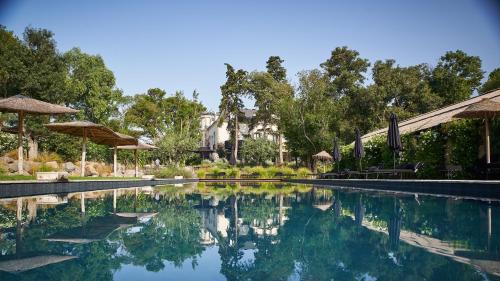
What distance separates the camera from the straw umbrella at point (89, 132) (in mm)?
16978

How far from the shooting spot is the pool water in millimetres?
3213

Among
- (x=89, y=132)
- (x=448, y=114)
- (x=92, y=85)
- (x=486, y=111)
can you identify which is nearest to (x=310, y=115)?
(x=448, y=114)

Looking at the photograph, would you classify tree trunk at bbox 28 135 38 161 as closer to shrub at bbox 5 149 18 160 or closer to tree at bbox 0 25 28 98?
shrub at bbox 5 149 18 160

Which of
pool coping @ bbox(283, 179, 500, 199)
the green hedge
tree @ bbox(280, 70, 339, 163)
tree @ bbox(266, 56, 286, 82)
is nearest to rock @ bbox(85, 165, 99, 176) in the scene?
pool coping @ bbox(283, 179, 500, 199)

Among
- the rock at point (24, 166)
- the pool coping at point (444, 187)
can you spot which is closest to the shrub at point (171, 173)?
the rock at point (24, 166)

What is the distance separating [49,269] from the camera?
328 centimetres

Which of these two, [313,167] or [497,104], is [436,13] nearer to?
[497,104]

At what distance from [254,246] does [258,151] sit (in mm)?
41321

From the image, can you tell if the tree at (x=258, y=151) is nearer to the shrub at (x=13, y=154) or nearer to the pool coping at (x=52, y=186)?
the pool coping at (x=52, y=186)

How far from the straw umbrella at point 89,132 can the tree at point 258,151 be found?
24.6 m

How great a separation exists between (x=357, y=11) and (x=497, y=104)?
7.31 m

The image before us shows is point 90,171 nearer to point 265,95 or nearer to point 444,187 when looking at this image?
point 444,187

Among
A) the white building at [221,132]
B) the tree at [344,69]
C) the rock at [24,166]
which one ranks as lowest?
the rock at [24,166]

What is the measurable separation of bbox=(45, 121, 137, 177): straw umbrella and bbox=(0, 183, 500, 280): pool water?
10454 millimetres
